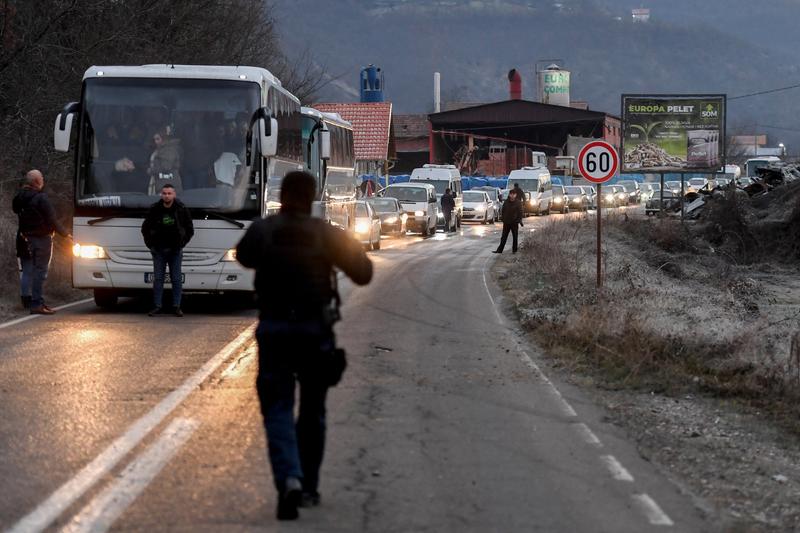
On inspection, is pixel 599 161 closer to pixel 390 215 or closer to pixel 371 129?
pixel 390 215

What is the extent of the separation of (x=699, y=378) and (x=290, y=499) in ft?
21.2

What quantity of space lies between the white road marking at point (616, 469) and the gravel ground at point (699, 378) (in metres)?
0.29

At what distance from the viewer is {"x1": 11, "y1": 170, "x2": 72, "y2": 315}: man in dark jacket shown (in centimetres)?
1672

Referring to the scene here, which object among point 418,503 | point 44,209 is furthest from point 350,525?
point 44,209

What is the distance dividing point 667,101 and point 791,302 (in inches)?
1051

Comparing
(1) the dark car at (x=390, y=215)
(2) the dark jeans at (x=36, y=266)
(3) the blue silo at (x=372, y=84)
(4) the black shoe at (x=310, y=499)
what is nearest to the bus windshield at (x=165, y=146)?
(2) the dark jeans at (x=36, y=266)

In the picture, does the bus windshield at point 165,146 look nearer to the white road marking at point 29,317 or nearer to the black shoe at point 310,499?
the white road marking at point 29,317

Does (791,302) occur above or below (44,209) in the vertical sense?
below

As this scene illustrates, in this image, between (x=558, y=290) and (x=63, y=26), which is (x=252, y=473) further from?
(x=63, y=26)

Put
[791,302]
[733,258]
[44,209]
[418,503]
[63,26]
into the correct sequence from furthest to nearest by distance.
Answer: [733,258]
[63,26]
[791,302]
[44,209]
[418,503]

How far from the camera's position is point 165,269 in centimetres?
1691

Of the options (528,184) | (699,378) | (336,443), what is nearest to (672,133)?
(528,184)

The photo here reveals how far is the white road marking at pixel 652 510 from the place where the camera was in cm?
676

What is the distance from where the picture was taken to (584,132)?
4126 inches
